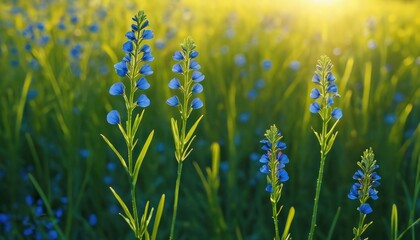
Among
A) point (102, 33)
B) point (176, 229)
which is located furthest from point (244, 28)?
point (176, 229)

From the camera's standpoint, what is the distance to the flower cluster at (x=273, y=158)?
3.62ft

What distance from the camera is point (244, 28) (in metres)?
5.02

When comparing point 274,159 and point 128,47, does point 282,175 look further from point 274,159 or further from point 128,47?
point 128,47

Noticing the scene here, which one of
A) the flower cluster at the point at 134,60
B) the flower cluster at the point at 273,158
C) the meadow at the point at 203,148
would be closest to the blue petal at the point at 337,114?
the flower cluster at the point at 273,158

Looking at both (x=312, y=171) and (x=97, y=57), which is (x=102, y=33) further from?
(x=312, y=171)

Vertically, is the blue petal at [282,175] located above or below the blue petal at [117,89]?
below

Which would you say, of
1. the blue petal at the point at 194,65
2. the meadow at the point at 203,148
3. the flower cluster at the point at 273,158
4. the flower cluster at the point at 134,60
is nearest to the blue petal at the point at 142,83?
the flower cluster at the point at 134,60

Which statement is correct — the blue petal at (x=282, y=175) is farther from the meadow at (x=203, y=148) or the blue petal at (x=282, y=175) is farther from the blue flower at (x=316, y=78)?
the meadow at (x=203, y=148)

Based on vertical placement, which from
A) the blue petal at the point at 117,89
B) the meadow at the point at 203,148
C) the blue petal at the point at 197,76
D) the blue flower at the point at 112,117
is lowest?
the meadow at the point at 203,148

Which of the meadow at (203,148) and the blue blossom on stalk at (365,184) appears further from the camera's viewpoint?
the meadow at (203,148)

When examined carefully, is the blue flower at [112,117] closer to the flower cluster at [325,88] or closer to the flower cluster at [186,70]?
the flower cluster at [186,70]

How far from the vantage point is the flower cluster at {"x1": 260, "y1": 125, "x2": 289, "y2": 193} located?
43.4 inches

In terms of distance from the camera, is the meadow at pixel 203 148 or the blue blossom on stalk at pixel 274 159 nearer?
the blue blossom on stalk at pixel 274 159

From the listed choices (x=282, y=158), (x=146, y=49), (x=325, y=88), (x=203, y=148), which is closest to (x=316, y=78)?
(x=325, y=88)
